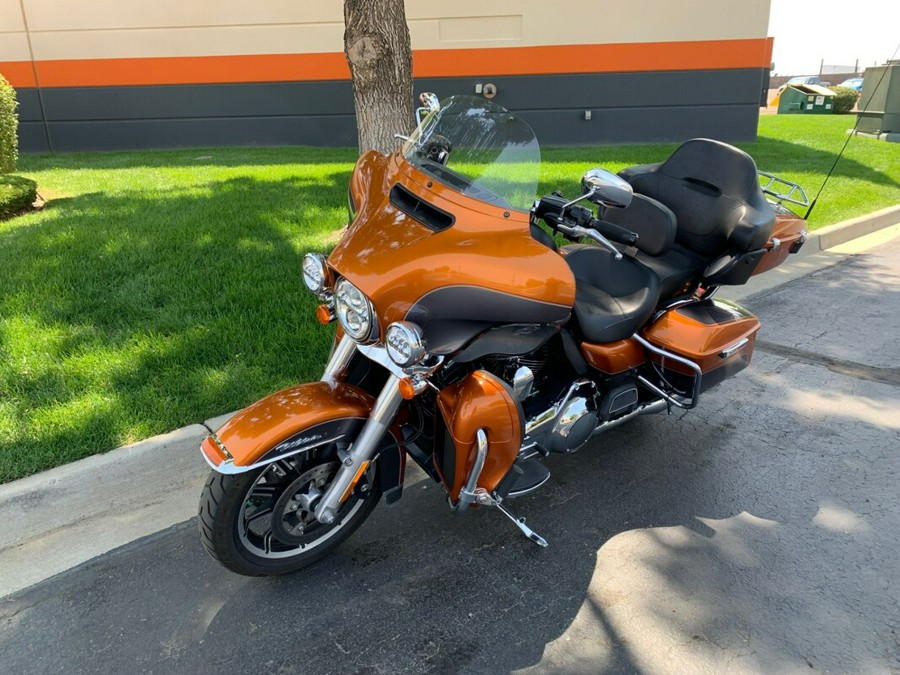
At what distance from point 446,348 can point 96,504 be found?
1.92m

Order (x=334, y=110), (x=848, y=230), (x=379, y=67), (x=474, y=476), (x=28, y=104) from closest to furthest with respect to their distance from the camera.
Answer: (x=474, y=476), (x=379, y=67), (x=848, y=230), (x=28, y=104), (x=334, y=110)

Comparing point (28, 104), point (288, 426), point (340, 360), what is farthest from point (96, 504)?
point (28, 104)

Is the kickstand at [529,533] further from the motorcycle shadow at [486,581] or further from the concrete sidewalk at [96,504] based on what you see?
the concrete sidewalk at [96,504]

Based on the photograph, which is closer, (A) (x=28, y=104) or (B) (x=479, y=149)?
(B) (x=479, y=149)

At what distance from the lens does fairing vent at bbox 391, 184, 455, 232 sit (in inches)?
91.1

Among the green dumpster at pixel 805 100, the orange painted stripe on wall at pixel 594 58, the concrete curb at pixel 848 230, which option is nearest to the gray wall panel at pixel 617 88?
the orange painted stripe on wall at pixel 594 58

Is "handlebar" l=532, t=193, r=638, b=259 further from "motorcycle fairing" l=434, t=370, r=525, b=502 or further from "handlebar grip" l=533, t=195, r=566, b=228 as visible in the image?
"motorcycle fairing" l=434, t=370, r=525, b=502

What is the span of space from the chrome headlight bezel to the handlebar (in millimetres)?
821

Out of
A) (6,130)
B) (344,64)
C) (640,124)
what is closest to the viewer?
(6,130)

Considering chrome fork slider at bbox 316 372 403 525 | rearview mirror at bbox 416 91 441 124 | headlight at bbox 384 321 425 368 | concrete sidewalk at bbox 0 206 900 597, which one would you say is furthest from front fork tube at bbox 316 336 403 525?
rearview mirror at bbox 416 91 441 124

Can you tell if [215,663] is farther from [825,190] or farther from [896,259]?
[825,190]

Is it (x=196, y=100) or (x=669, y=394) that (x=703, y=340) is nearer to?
(x=669, y=394)

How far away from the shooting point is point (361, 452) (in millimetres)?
2424

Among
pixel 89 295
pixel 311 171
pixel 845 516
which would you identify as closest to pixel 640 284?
pixel 845 516
